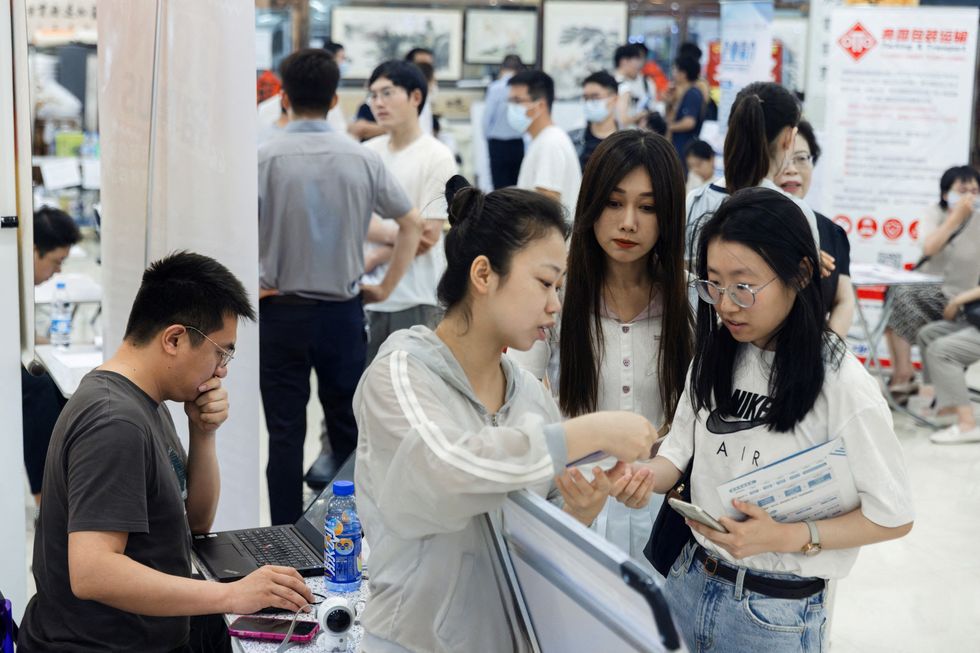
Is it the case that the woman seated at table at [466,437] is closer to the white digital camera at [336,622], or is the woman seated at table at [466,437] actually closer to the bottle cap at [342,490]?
the white digital camera at [336,622]

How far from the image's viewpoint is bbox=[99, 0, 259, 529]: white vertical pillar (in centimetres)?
276

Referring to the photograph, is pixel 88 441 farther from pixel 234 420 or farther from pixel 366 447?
pixel 234 420

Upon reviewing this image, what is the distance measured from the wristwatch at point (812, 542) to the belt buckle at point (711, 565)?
0.51 feet

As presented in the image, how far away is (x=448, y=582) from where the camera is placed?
1515mm

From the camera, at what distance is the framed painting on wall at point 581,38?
11312 mm

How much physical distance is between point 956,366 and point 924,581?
2172 millimetres

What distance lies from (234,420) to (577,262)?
1206mm

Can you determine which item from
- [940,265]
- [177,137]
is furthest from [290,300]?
[940,265]

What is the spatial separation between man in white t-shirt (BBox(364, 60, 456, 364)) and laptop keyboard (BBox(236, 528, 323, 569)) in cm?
214

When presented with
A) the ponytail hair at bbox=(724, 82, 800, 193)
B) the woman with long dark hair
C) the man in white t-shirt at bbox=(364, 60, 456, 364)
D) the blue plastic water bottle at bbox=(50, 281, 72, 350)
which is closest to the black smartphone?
the woman with long dark hair

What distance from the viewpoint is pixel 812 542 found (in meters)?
1.69

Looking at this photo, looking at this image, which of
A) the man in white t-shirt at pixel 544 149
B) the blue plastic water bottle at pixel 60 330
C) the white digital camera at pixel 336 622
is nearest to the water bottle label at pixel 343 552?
the white digital camera at pixel 336 622

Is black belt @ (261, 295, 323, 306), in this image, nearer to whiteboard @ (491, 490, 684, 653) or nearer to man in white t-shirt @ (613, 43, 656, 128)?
whiteboard @ (491, 490, 684, 653)

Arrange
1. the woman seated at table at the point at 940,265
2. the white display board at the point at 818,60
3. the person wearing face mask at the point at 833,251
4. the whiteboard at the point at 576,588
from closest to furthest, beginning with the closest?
the whiteboard at the point at 576,588 < the person wearing face mask at the point at 833,251 < the woman seated at table at the point at 940,265 < the white display board at the point at 818,60
